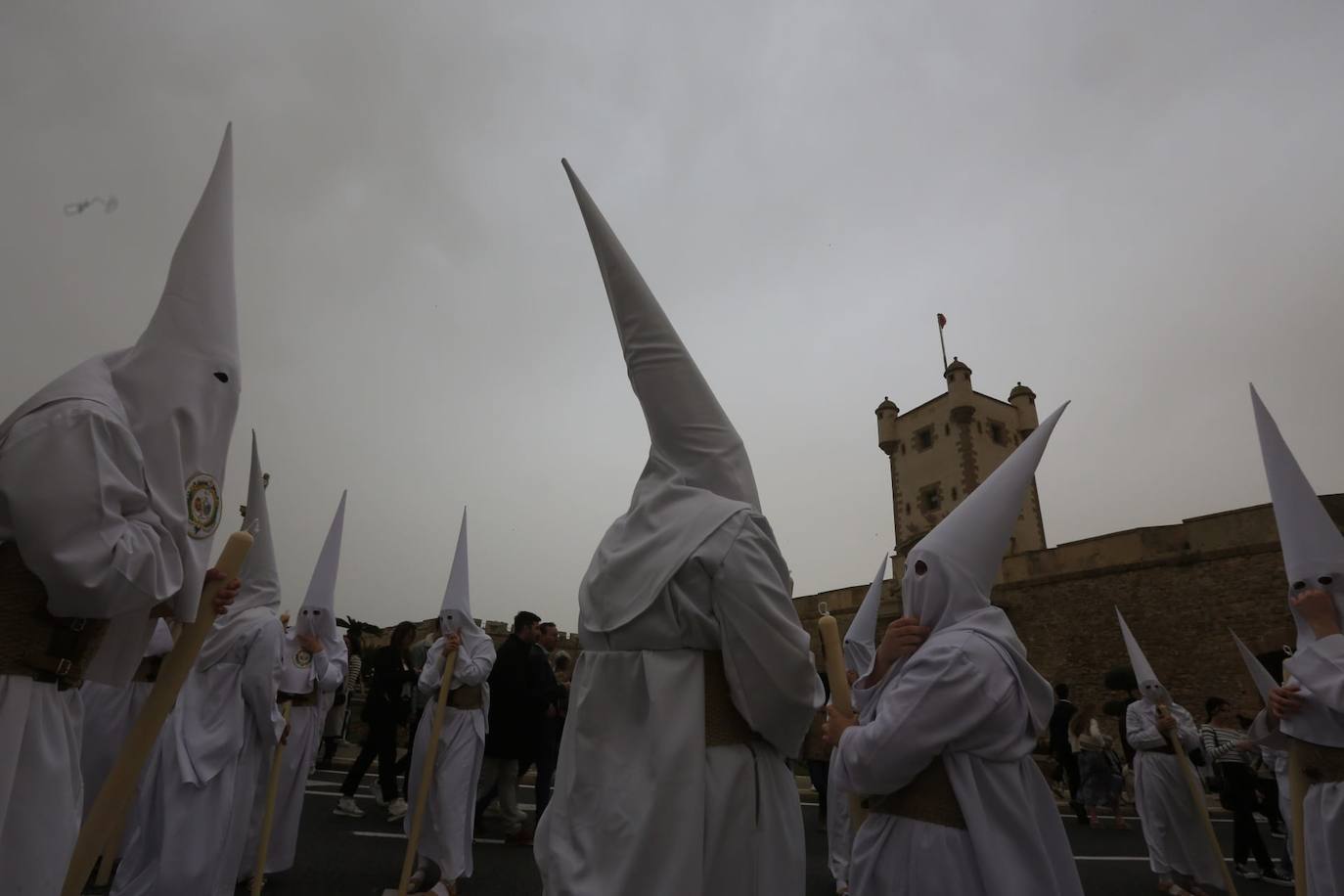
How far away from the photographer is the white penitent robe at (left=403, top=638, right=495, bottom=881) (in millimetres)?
5609

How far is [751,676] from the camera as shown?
7.20ft

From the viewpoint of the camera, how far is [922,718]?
265 centimetres

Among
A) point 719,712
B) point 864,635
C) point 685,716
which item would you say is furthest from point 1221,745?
point 685,716

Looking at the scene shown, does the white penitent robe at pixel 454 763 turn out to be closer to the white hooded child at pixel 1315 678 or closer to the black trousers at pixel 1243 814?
the white hooded child at pixel 1315 678

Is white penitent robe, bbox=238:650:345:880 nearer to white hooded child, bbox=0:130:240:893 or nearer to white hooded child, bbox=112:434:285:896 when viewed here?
white hooded child, bbox=112:434:285:896

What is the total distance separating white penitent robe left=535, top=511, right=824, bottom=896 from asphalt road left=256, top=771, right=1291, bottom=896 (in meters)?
4.12

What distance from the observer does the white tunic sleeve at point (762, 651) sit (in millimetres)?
2191

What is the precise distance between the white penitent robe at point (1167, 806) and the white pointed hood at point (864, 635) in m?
2.65

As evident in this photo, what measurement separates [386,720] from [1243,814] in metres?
9.45

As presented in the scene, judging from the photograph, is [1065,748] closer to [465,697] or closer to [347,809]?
[465,697]

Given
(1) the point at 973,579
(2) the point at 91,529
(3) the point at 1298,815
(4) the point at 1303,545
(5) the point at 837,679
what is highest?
(4) the point at 1303,545

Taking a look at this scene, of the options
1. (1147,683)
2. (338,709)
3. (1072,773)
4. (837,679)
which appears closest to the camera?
(837,679)

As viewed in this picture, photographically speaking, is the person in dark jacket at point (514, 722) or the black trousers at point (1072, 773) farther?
the black trousers at point (1072, 773)

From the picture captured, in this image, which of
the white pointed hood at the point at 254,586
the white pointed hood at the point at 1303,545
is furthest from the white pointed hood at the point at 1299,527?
the white pointed hood at the point at 254,586
